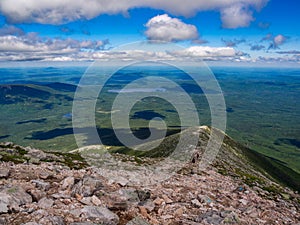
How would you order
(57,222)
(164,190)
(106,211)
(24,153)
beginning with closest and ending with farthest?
(57,222)
(106,211)
(164,190)
(24,153)

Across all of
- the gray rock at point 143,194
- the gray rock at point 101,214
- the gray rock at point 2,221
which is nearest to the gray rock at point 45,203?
the gray rock at point 101,214

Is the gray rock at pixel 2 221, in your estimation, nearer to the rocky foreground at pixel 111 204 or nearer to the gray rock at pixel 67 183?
the rocky foreground at pixel 111 204

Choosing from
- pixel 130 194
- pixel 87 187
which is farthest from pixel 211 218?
pixel 87 187

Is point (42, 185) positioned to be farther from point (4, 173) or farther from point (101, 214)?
point (101, 214)

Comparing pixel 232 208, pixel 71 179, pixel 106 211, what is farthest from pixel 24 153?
pixel 232 208

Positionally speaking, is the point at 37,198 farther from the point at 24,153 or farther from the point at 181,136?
the point at 181,136

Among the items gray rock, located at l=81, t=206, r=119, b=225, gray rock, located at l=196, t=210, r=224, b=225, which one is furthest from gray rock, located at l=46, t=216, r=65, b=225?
gray rock, located at l=196, t=210, r=224, b=225

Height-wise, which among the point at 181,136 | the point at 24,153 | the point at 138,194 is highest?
the point at 138,194
